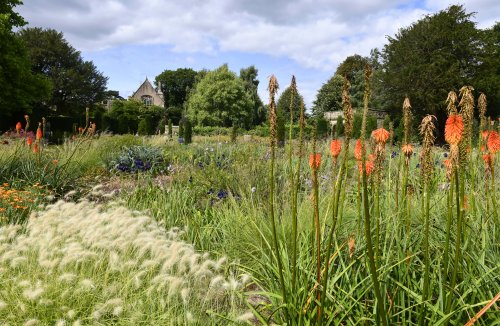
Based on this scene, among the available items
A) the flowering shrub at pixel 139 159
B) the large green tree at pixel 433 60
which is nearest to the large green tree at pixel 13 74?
the flowering shrub at pixel 139 159

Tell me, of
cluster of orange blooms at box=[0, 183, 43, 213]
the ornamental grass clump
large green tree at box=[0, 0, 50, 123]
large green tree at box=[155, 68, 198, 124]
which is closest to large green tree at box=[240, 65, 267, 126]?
large green tree at box=[155, 68, 198, 124]

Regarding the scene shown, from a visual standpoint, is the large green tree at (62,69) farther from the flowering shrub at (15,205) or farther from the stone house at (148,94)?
the flowering shrub at (15,205)

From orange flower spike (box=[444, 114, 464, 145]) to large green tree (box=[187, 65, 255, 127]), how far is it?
167 ft

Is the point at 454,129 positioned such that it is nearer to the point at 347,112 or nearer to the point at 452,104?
the point at 452,104

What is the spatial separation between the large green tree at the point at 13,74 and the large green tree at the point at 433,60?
25.3 metres

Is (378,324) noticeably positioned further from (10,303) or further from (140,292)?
(10,303)

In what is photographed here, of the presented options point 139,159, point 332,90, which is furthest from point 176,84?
point 332,90

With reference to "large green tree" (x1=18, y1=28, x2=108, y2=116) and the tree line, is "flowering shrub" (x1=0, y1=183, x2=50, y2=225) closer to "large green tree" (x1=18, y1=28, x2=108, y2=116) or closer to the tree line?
the tree line

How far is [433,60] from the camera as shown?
3328cm

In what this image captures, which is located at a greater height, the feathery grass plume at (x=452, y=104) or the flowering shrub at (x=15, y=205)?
the feathery grass plume at (x=452, y=104)

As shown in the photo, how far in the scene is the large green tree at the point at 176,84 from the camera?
72.2 m

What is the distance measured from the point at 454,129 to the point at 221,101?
5209cm

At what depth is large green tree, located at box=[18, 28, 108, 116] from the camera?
42031mm

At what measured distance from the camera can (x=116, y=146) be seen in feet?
40.8
